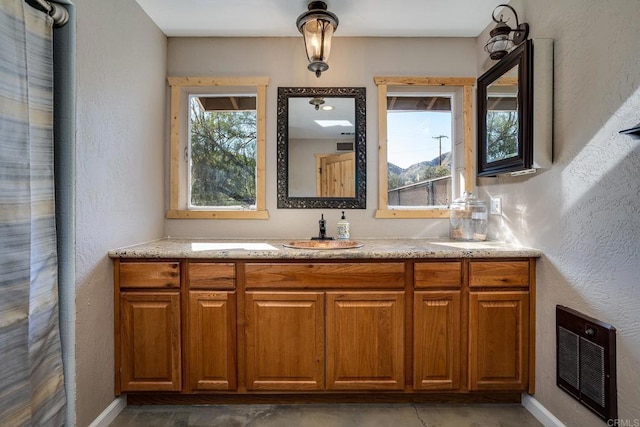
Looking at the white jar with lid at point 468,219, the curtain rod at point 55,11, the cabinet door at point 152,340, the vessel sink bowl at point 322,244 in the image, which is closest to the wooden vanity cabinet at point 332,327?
the cabinet door at point 152,340

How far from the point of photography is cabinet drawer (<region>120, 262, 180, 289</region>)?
186cm

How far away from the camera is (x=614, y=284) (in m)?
1.39

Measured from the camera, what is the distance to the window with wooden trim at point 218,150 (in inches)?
99.3

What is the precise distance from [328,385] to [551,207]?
1543 millimetres

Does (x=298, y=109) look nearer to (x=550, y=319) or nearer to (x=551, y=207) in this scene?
(x=551, y=207)

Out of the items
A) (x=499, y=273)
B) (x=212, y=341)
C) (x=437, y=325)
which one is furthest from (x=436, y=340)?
(x=212, y=341)

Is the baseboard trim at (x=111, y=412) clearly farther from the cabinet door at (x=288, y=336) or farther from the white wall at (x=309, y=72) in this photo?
the white wall at (x=309, y=72)

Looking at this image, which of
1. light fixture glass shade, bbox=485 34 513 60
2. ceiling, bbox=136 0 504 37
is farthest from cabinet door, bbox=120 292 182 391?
light fixture glass shade, bbox=485 34 513 60

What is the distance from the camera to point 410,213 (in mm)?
2506

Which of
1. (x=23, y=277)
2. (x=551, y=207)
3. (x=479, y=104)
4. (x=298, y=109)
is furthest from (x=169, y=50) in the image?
(x=551, y=207)

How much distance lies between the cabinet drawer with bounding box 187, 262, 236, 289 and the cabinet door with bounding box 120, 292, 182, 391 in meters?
0.13

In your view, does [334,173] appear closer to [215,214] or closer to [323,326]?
[215,214]

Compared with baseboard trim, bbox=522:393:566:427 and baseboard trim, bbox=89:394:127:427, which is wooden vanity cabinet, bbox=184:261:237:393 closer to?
baseboard trim, bbox=89:394:127:427

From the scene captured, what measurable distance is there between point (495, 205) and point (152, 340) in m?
2.30
